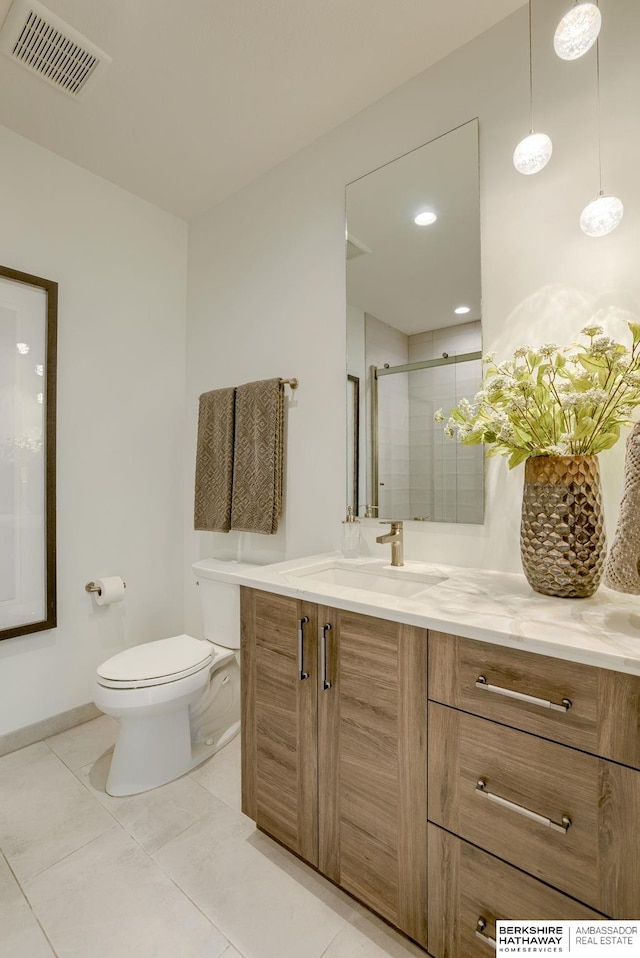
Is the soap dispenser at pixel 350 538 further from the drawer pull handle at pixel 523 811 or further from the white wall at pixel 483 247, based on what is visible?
the drawer pull handle at pixel 523 811

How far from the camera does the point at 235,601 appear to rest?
2.05 metres

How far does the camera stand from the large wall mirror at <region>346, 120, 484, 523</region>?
1577 millimetres

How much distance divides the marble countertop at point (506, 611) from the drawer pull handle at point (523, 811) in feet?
1.03

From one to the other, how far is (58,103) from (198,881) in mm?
2816

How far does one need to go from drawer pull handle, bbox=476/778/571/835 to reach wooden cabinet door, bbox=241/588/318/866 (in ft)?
1.56

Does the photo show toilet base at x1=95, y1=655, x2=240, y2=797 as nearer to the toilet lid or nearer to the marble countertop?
the toilet lid

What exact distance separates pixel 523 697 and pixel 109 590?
1930mm

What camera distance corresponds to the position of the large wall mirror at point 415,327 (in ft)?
5.17

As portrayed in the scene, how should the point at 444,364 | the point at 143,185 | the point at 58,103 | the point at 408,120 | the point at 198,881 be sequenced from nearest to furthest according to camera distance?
the point at 198,881
the point at 444,364
the point at 408,120
the point at 58,103
the point at 143,185

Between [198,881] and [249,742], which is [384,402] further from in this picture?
[198,881]

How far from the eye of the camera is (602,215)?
1224mm

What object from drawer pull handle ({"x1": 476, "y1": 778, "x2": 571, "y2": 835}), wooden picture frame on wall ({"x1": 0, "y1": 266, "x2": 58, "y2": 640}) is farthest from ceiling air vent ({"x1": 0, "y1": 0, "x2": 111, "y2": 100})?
drawer pull handle ({"x1": 476, "y1": 778, "x2": 571, "y2": 835})

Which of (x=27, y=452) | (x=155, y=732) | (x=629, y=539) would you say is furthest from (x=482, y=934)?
(x=27, y=452)

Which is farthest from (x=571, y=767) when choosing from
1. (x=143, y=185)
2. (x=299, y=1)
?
(x=143, y=185)
